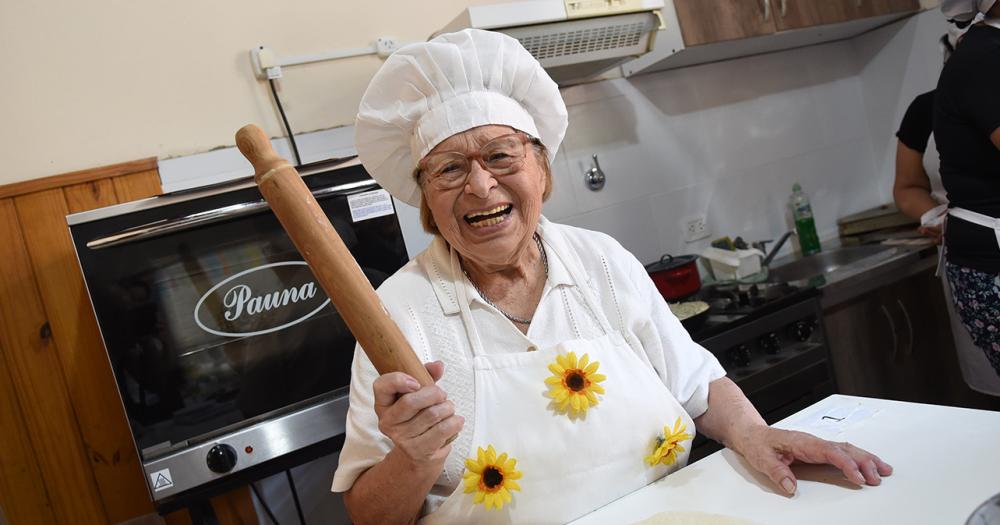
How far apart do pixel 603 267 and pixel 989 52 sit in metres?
1.15

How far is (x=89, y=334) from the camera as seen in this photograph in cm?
182

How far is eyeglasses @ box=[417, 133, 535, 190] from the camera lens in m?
1.12

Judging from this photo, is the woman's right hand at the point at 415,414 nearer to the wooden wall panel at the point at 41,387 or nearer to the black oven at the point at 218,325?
the black oven at the point at 218,325

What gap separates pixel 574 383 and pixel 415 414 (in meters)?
0.33

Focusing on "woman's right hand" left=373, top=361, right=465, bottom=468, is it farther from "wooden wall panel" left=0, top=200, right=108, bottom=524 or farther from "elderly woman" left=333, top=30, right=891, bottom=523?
"wooden wall panel" left=0, top=200, right=108, bottom=524

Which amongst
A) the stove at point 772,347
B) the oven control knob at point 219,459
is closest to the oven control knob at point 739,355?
the stove at point 772,347

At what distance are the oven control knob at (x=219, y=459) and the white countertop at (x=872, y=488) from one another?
95cm

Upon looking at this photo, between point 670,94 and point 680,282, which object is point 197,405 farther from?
point 670,94

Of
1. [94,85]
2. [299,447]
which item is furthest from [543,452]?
[94,85]

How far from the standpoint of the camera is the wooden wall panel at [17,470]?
175 cm

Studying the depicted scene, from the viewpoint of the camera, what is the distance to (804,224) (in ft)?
9.66

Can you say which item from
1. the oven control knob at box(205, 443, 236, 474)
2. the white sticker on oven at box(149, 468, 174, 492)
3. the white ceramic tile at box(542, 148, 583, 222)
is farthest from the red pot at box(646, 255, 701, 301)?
the white sticker on oven at box(149, 468, 174, 492)

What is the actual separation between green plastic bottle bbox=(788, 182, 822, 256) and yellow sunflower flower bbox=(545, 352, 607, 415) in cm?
221

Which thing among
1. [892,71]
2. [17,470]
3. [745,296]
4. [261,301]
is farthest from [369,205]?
[892,71]
